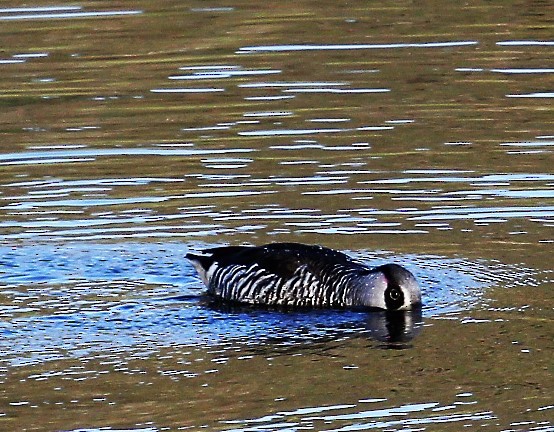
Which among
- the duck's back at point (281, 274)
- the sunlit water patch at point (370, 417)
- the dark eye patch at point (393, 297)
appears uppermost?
the duck's back at point (281, 274)

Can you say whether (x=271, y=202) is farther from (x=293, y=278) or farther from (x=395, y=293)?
(x=395, y=293)

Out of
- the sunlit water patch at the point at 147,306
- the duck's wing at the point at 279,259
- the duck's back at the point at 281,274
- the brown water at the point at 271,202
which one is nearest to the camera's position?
the brown water at the point at 271,202

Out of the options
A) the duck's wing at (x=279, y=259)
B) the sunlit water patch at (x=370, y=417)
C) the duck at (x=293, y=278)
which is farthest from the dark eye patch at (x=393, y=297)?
the sunlit water patch at (x=370, y=417)

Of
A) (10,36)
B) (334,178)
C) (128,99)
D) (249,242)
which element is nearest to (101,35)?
(10,36)

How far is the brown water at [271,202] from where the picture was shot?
35.1 feet

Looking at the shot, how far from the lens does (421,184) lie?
16.1 metres

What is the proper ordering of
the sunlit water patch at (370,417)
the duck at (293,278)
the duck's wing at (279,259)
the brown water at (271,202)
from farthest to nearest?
the duck's wing at (279,259), the duck at (293,278), the brown water at (271,202), the sunlit water patch at (370,417)

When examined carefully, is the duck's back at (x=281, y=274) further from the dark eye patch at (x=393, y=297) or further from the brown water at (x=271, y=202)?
the dark eye patch at (x=393, y=297)

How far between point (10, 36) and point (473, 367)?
15.1m

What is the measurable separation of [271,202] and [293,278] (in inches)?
106

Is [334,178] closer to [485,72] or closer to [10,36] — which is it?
[485,72]

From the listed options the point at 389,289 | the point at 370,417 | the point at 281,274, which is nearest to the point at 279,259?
the point at 281,274

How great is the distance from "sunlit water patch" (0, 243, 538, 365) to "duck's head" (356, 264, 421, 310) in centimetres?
14

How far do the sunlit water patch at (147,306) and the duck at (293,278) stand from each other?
0.47 ft
